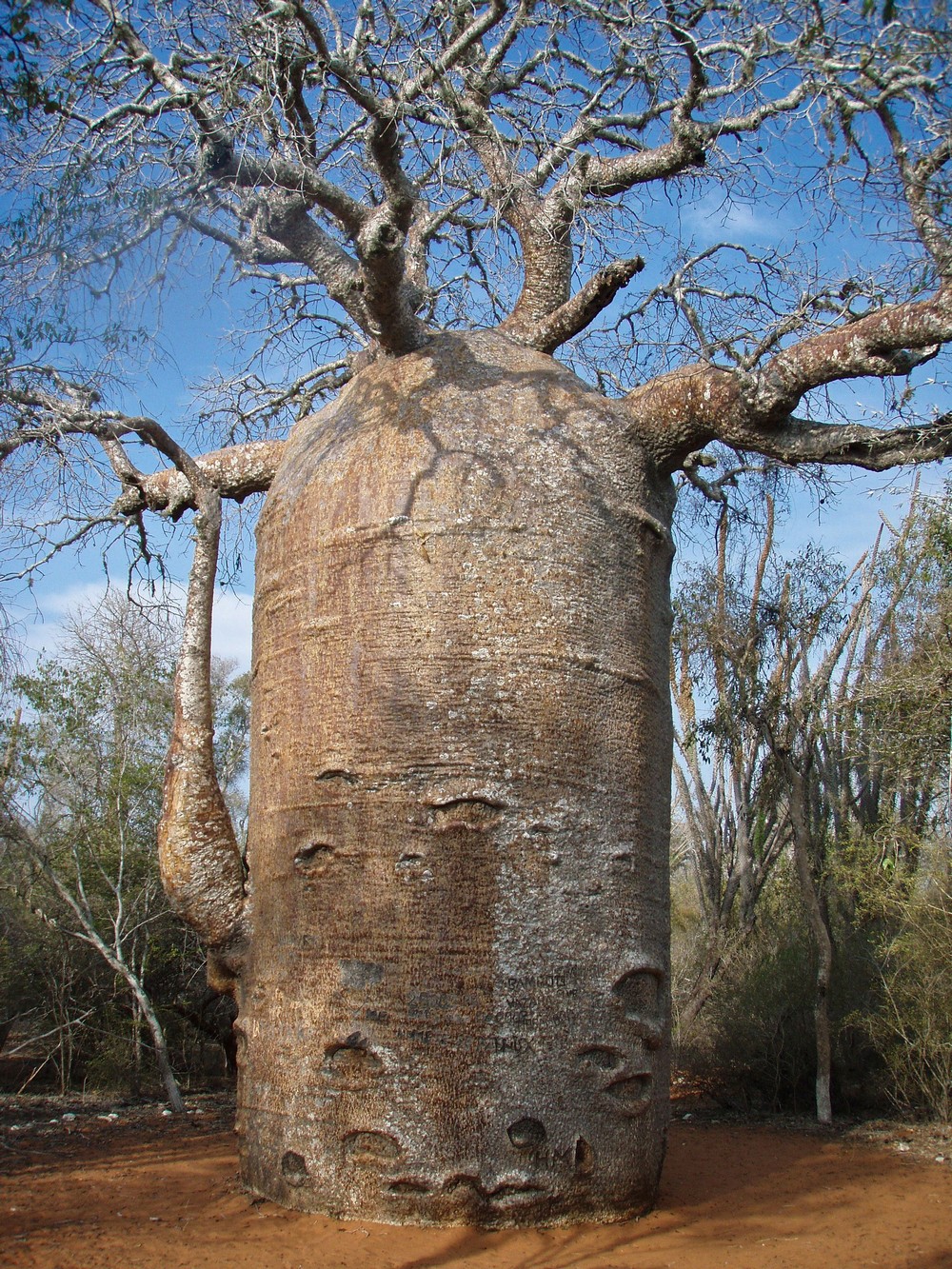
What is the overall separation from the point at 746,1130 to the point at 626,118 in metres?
5.19

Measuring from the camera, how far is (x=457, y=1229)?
2.92 meters

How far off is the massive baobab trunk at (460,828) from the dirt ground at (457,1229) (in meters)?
0.12

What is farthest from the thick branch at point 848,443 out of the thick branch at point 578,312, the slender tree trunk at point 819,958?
the slender tree trunk at point 819,958

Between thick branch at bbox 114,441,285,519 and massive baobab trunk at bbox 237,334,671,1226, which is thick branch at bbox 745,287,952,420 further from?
thick branch at bbox 114,441,285,519

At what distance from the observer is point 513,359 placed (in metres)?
4.05

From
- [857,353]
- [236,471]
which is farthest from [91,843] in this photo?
[857,353]

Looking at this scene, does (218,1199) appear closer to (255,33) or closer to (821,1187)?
(821,1187)

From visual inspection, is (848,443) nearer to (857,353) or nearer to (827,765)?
(857,353)

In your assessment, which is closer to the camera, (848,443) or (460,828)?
(460,828)

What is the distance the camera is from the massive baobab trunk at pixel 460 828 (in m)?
3.02

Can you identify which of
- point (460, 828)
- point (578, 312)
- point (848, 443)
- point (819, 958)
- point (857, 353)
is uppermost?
point (578, 312)

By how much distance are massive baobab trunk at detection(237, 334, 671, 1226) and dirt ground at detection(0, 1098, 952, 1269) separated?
0.41 ft

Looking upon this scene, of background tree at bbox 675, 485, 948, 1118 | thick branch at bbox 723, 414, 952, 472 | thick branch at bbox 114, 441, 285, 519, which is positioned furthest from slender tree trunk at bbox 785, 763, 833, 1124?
thick branch at bbox 114, 441, 285, 519

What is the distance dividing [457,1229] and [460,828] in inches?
42.5
